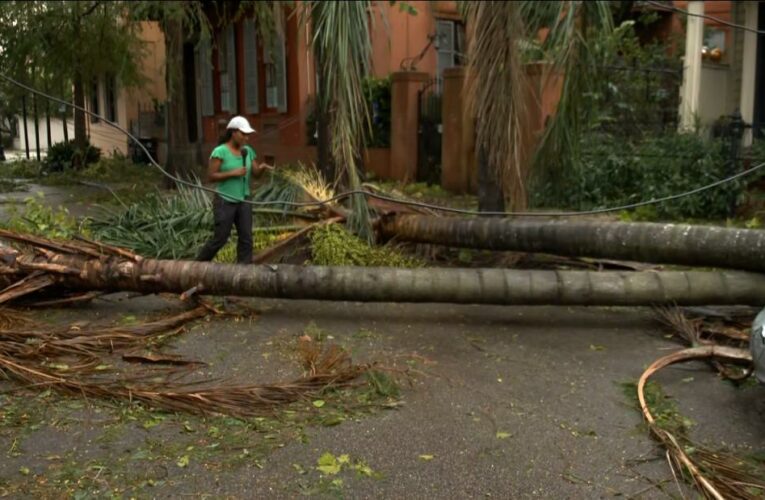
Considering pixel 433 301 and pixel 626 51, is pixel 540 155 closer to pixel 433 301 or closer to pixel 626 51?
pixel 433 301

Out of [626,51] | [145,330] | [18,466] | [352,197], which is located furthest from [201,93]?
[18,466]

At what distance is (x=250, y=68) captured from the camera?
19578 millimetres

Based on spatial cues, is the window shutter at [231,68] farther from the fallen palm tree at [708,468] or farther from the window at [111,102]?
the fallen palm tree at [708,468]

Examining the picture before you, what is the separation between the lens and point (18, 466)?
426cm

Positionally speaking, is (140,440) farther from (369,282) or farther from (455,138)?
(455,138)

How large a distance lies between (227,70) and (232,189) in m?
14.1

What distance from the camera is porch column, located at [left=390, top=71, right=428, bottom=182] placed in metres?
15.6

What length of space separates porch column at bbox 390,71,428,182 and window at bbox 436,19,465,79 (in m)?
3.00

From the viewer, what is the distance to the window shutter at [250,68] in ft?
63.3

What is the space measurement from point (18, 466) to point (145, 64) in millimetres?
22617

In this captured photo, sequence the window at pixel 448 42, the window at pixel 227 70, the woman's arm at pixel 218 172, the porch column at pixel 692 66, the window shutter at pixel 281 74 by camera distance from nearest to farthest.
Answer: the woman's arm at pixel 218 172, the porch column at pixel 692 66, the window shutter at pixel 281 74, the window at pixel 448 42, the window at pixel 227 70

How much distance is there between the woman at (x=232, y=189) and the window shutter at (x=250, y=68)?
1209 centimetres

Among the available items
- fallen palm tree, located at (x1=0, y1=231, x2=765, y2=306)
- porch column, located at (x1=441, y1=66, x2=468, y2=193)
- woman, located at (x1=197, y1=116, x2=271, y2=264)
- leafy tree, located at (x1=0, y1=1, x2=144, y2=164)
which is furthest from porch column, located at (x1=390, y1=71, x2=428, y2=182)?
fallen palm tree, located at (x1=0, y1=231, x2=765, y2=306)

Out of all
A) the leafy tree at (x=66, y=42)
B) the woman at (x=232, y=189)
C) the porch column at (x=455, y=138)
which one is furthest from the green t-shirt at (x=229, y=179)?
the leafy tree at (x=66, y=42)
